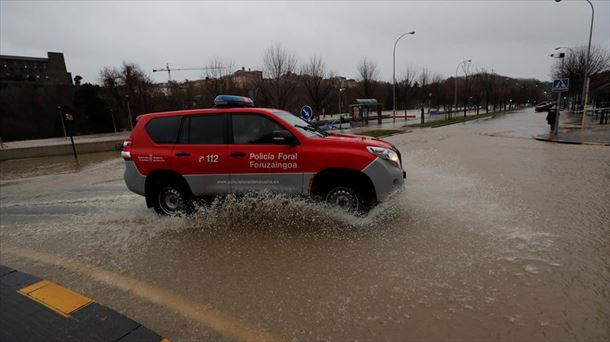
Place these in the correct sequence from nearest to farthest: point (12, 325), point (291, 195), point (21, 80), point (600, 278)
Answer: point (12, 325) → point (600, 278) → point (291, 195) → point (21, 80)

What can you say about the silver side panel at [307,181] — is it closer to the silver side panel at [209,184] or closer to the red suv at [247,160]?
the red suv at [247,160]

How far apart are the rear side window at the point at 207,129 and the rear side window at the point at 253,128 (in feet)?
0.75

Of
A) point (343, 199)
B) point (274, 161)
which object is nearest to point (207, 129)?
point (274, 161)

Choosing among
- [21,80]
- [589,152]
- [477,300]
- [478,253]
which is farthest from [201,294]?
[21,80]

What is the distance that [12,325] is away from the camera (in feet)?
9.50

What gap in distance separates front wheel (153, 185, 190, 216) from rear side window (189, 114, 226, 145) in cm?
92

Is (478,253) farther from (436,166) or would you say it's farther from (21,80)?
(21,80)

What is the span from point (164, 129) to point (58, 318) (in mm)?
3483

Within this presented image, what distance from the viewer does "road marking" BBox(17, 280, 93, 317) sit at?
3230mm

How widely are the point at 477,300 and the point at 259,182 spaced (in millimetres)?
3366

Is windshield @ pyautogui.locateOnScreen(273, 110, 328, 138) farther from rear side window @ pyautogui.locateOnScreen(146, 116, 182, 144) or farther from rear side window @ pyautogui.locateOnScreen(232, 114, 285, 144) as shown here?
rear side window @ pyautogui.locateOnScreen(146, 116, 182, 144)

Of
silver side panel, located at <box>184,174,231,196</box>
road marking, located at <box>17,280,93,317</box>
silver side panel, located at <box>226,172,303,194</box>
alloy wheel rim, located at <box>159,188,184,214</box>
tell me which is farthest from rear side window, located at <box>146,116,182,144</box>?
road marking, located at <box>17,280,93,317</box>

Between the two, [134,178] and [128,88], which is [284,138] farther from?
[128,88]

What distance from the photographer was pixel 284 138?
5172mm
